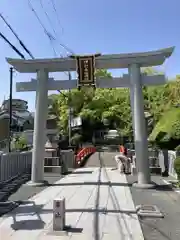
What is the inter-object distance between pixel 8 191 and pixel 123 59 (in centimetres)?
684

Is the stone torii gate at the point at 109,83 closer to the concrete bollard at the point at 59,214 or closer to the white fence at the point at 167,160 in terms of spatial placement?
the white fence at the point at 167,160

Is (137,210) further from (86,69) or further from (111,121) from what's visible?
(111,121)

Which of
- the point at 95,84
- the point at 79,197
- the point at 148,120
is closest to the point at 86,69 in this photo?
the point at 95,84

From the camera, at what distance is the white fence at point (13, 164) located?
13.0m

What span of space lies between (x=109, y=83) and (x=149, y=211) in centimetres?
670

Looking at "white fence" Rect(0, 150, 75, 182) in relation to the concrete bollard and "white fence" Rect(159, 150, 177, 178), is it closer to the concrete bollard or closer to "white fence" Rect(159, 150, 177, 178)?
"white fence" Rect(159, 150, 177, 178)

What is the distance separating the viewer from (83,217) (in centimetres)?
723

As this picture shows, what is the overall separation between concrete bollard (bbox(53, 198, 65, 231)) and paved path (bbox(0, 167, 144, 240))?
0.21 metres

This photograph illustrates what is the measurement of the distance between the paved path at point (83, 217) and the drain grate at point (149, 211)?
0.19 m

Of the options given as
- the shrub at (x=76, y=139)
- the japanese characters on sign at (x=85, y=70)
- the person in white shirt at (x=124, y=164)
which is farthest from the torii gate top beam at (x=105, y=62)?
the shrub at (x=76, y=139)

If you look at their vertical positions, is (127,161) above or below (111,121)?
below

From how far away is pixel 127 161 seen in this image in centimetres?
1741

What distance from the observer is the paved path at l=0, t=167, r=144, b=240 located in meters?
5.95

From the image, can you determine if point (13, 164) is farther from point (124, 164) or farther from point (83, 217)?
point (83, 217)
